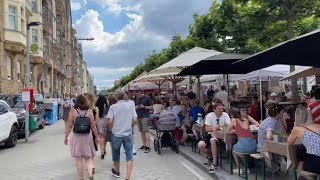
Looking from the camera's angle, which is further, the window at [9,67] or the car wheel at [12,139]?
the window at [9,67]

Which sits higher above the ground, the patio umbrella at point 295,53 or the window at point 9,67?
the window at point 9,67

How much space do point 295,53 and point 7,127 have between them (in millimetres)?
10908

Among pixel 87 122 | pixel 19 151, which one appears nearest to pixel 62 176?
pixel 87 122

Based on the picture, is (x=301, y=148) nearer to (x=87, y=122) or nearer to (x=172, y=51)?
(x=87, y=122)

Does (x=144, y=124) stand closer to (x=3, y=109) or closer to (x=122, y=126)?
(x=122, y=126)

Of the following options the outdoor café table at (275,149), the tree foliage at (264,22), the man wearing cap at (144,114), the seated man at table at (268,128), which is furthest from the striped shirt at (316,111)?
the tree foliage at (264,22)

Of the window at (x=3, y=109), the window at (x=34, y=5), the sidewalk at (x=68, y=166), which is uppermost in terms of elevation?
the window at (x=34, y=5)

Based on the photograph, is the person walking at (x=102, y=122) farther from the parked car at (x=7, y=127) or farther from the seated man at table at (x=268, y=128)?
the seated man at table at (x=268, y=128)

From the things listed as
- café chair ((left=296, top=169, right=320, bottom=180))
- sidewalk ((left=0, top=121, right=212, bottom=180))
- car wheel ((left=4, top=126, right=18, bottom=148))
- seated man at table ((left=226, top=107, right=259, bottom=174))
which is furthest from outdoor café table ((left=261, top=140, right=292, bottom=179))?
car wheel ((left=4, top=126, right=18, bottom=148))

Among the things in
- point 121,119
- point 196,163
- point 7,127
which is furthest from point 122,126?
point 7,127

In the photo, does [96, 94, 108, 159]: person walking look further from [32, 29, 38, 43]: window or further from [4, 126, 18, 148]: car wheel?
[32, 29, 38, 43]: window

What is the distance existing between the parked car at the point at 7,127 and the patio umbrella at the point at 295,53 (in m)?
9.42

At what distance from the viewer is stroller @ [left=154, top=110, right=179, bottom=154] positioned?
12242mm

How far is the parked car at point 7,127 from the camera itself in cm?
1392
